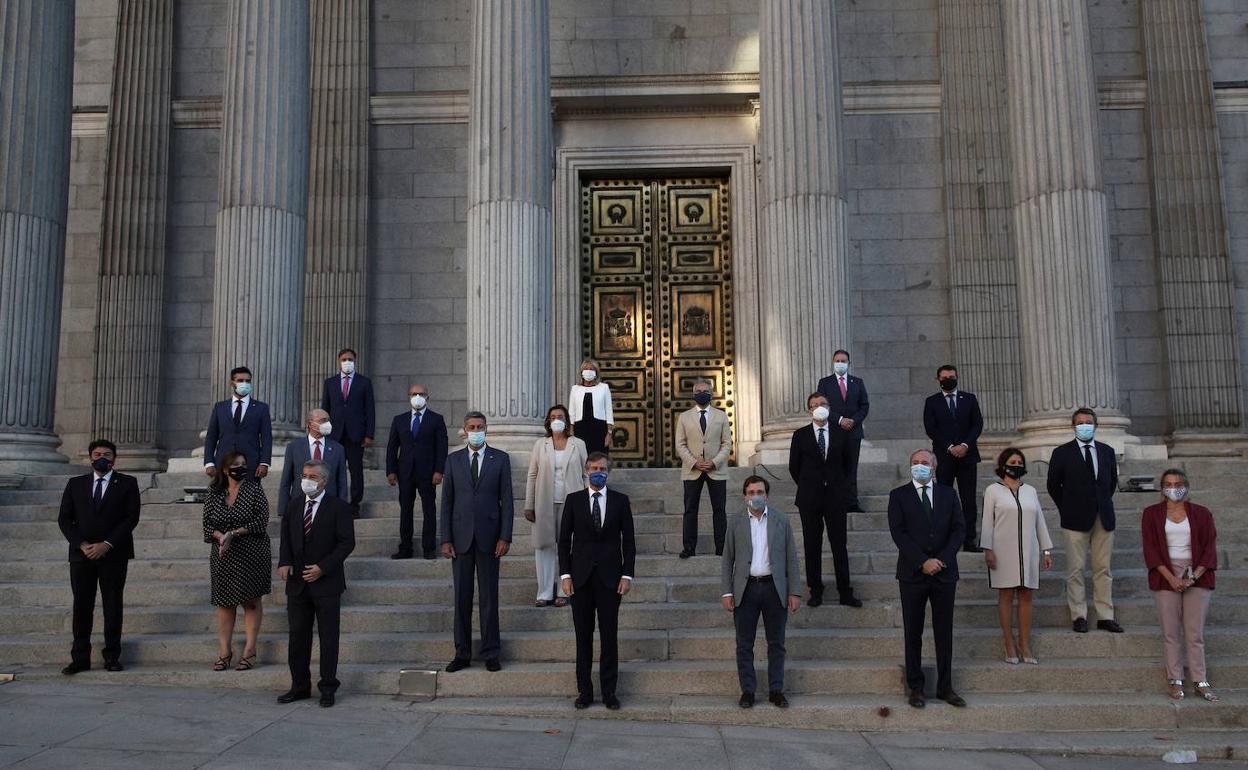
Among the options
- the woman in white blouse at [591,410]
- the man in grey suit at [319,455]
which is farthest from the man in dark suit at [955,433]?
the man in grey suit at [319,455]

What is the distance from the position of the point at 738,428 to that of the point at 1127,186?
335 inches

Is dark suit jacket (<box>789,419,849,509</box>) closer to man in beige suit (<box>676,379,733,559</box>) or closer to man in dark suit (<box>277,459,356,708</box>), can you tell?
man in beige suit (<box>676,379,733,559</box>)

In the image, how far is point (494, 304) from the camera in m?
15.1

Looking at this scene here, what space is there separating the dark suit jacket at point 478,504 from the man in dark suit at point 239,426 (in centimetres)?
330

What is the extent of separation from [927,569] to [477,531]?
4041mm

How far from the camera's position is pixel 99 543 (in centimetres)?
1020

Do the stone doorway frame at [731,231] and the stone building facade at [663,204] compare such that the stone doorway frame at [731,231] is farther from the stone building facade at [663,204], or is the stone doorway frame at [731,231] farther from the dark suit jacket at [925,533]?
the dark suit jacket at [925,533]

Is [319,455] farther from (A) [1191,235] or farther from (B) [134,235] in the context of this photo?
(A) [1191,235]

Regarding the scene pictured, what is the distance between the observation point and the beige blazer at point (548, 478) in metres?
11.1

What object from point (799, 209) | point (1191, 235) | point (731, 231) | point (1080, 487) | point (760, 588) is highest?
point (731, 231)

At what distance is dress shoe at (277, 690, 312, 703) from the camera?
29.9 feet

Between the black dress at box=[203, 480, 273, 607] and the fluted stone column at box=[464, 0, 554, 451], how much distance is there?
4704mm

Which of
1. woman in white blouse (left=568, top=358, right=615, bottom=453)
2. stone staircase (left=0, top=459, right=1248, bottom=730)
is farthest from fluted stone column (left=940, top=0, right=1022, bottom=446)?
woman in white blouse (left=568, top=358, right=615, bottom=453)

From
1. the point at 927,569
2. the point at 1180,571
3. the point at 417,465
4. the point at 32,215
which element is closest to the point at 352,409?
the point at 417,465
